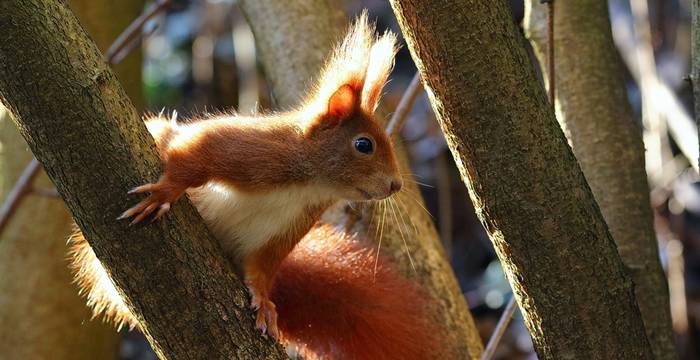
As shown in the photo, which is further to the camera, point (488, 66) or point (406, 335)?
point (406, 335)

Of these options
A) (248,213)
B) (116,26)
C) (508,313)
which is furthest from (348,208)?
(116,26)

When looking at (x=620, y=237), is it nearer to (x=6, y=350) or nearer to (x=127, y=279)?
(x=127, y=279)

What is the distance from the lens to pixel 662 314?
1748 mm

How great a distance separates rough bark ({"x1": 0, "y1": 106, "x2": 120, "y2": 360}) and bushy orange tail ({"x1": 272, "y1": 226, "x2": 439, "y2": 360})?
2.62ft

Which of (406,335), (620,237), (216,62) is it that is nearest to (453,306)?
(406,335)

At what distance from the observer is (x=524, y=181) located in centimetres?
122

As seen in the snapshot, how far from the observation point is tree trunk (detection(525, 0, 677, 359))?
5.80ft

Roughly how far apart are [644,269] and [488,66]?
79 centimetres

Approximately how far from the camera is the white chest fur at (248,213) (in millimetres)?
1687

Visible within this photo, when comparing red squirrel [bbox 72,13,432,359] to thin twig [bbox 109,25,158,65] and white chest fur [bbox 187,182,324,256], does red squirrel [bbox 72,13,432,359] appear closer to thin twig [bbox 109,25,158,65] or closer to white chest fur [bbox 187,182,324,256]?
white chest fur [bbox 187,182,324,256]

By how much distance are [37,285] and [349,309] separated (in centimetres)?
98

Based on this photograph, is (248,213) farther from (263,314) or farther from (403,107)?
(403,107)

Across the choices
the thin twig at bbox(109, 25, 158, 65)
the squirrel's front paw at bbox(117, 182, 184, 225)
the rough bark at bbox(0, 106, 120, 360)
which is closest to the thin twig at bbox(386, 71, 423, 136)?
the squirrel's front paw at bbox(117, 182, 184, 225)

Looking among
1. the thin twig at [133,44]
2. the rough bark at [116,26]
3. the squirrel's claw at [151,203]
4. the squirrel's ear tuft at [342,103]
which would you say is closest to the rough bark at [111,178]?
the squirrel's claw at [151,203]
